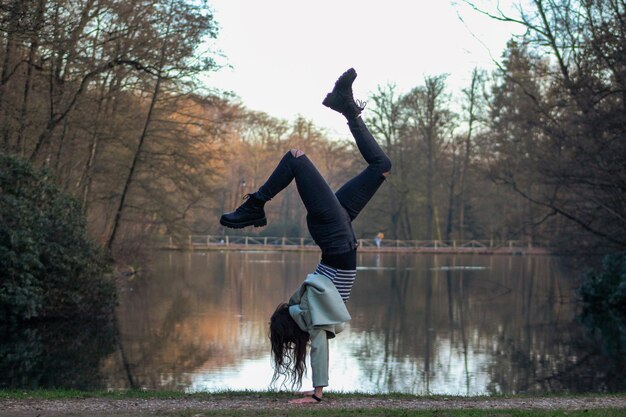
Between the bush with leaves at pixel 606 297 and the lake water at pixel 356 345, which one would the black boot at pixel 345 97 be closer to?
the lake water at pixel 356 345

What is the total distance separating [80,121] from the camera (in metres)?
29.3

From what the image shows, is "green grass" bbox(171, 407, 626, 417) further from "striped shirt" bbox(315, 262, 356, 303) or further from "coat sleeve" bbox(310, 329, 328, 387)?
"striped shirt" bbox(315, 262, 356, 303)

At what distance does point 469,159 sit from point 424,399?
6374cm

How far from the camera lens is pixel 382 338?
64.6ft

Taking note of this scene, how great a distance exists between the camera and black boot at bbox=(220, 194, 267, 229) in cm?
828

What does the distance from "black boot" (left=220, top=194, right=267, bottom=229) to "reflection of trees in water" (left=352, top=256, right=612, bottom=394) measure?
241 inches

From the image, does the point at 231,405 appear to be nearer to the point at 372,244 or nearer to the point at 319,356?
the point at 319,356

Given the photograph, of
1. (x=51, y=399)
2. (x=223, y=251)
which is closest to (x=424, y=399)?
(x=51, y=399)

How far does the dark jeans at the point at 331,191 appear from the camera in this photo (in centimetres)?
818

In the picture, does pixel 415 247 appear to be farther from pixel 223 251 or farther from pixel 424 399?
pixel 424 399

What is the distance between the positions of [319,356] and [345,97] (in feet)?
7.90

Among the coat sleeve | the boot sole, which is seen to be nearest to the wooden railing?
the coat sleeve

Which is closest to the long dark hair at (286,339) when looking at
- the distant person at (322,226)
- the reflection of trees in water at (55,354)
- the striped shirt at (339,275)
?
the distant person at (322,226)

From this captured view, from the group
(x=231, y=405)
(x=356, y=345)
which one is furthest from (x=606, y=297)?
(x=231, y=405)
